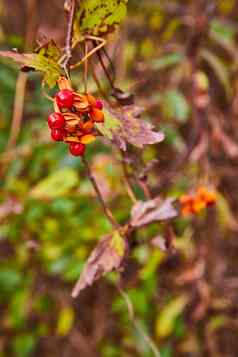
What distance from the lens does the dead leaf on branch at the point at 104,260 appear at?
0.72 meters

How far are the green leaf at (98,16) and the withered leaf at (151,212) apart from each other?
21cm

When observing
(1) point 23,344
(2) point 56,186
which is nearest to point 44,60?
(2) point 56,186

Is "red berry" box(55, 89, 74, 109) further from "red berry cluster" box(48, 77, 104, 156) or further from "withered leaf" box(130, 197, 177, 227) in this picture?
"withered leaf" box(130, 197, 177, 227)

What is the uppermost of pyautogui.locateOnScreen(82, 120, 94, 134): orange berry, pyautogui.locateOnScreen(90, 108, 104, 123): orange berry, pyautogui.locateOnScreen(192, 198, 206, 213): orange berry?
pyautogui.locateOnScreen(90, 108, 104, 123): orange berry

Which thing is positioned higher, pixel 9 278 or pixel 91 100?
pixel 91 100

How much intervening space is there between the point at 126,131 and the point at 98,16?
0.38 ft

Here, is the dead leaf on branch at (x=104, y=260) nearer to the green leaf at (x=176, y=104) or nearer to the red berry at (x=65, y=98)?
the red berry at (x=65, y=98)

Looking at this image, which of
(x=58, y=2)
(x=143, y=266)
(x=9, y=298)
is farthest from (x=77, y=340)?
(x=58, y=2)

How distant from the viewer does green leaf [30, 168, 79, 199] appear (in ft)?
4.23

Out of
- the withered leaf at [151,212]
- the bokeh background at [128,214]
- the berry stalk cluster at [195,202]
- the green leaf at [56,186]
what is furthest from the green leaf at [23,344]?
the withered leaf at [151,212]

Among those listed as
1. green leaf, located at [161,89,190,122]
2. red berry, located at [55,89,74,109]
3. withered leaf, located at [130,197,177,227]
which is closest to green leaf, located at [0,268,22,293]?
green leaf, located at [161,89,190,122]

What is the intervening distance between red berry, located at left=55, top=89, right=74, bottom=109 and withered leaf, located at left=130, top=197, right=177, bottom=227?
27cm

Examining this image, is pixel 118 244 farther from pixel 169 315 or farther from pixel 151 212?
pixel 169 315

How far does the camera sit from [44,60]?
0.59m
